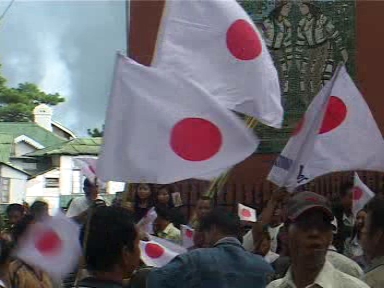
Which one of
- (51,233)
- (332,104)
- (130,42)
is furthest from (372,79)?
(51,233)

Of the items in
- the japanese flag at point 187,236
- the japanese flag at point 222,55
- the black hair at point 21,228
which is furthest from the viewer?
the japanese flag at point 187,236

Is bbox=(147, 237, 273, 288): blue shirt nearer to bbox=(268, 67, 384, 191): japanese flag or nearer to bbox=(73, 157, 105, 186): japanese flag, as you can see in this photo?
bbox=(268, 67, 384, 191): japanese flag

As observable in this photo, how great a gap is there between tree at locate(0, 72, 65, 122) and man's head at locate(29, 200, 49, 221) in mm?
45488

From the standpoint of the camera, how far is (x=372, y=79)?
12.6 meters

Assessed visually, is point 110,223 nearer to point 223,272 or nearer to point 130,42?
point 223,272

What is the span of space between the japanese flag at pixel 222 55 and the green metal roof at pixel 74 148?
24.9 metres

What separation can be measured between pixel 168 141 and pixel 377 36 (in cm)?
844

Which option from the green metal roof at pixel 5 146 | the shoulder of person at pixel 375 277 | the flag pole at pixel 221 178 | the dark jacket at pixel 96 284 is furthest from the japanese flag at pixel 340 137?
the green metal roof at pixel 5 146

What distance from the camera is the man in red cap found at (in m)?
3.89

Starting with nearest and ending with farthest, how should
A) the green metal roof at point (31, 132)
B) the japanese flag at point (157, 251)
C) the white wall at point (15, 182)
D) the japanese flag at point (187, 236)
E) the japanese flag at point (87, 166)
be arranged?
1. the japanese flag at point (157, 251)
2. the japanese flag at point (187, 236)
3. the japanese flag at point (87, 166)
4. the white wall at point (15, 182)
5. the green metal roof at point (31, 132)

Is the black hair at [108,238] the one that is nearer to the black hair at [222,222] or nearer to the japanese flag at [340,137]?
the black hair at [222,222]

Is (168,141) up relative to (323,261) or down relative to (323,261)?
up

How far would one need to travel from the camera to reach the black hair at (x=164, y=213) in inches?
296

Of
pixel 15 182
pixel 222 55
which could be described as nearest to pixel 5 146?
pixel 15 182
